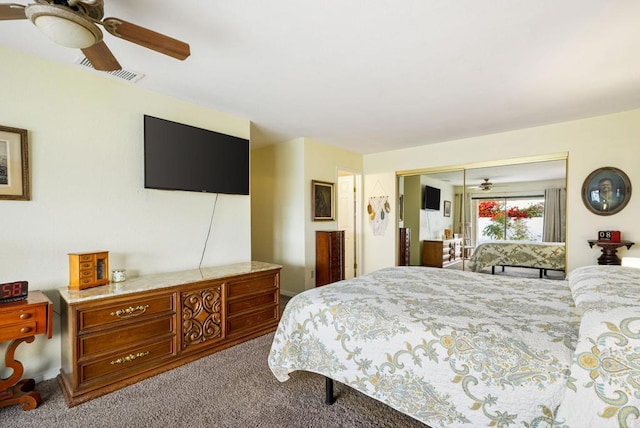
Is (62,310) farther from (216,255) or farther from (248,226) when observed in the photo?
(248,226)

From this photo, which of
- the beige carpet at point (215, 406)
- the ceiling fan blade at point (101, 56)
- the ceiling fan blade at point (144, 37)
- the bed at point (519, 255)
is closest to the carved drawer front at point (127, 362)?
the beige carpet at point (215, 406)

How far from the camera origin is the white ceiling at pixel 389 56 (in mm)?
1661

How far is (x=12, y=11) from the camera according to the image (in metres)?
1.31

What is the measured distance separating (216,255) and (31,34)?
7.46 ft

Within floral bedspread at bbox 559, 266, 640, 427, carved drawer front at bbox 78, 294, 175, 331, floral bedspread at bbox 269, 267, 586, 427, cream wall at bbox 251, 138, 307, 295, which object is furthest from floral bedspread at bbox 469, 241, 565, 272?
carved drawer front at bbox 78, 294, 175, 331

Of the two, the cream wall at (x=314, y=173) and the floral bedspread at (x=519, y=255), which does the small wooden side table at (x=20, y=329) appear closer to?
the cream wall at (x=314, y=173)

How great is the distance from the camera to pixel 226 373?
2.28 meters

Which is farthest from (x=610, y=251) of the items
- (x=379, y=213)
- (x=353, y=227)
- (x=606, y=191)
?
(x=353, y=227)

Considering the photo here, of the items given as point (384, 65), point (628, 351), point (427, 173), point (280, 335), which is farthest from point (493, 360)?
point (427, 173)

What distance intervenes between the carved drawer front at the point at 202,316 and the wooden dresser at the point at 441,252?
356cm

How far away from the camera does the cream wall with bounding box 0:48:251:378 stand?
2115 mm

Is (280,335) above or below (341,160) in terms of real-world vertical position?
below

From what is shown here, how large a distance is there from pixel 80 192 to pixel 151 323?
1.23 m

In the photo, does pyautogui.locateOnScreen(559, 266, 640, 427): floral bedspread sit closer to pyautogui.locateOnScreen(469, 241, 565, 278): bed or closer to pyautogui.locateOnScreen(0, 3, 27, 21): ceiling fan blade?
pyautogui.locateOnScreen(0, 3, 27, 21): ceiling fan blade
